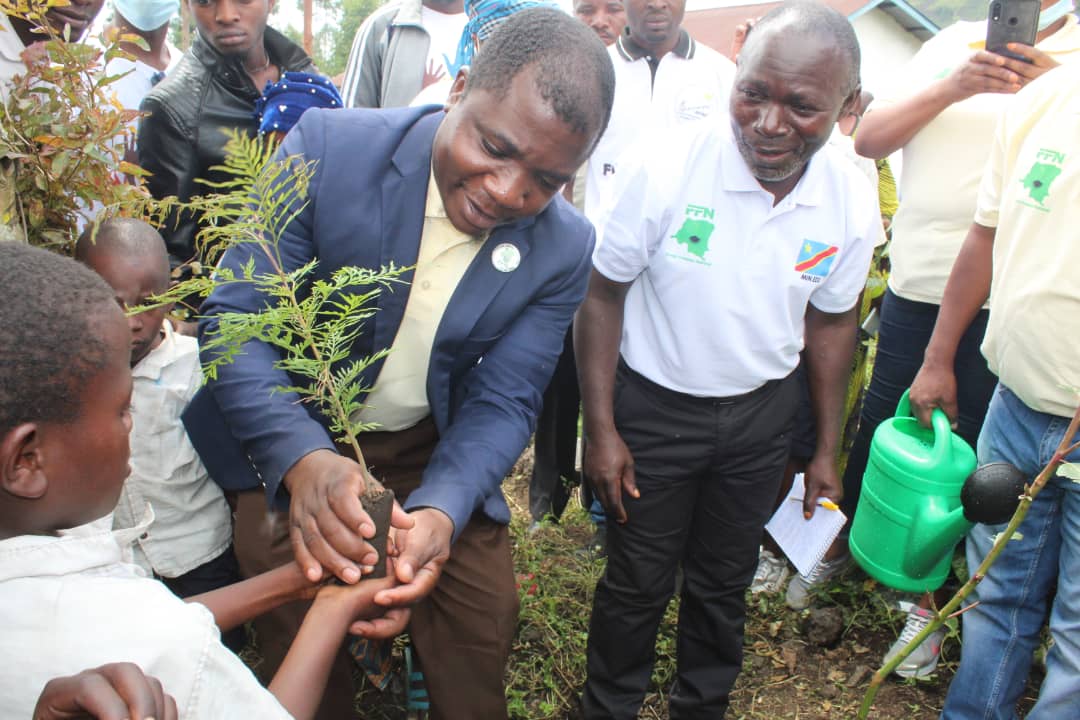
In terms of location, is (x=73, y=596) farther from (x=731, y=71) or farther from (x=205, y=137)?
(x=731, y=71)

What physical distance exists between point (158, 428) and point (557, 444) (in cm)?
201

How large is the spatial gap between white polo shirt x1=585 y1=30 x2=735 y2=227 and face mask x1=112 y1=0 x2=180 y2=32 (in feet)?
8.26

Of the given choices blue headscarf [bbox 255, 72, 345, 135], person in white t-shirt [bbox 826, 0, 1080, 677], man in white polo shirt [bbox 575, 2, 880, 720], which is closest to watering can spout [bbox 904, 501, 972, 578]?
man in white polo shirt [bbox 575, 2, 880, 720]

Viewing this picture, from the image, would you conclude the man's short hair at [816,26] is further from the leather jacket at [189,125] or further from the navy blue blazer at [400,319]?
the leather jacket at [189,125]

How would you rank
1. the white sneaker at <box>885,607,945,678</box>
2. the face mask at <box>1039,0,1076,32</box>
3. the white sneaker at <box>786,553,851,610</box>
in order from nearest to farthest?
the face mask at <box>1039,0,1076,32</box>, the white sneaker at <box>885,607,945,678</box>, the white sneaker at <box>786,553,851,610</box>

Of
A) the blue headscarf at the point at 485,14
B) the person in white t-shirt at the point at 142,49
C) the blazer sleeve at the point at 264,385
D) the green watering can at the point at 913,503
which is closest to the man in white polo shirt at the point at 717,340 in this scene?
the green watering can at the point at 913,503

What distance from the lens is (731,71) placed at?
4133mm

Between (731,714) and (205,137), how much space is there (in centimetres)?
300

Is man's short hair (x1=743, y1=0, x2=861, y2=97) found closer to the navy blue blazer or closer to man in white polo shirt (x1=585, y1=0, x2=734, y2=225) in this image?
the navy blue blazer

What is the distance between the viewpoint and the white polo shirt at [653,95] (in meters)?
3.85

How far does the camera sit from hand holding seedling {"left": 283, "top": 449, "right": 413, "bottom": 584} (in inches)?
66.6

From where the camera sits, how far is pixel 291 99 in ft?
10.1

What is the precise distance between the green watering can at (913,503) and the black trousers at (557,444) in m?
1.51

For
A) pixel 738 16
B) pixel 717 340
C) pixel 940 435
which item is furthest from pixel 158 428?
pixel 738 16
